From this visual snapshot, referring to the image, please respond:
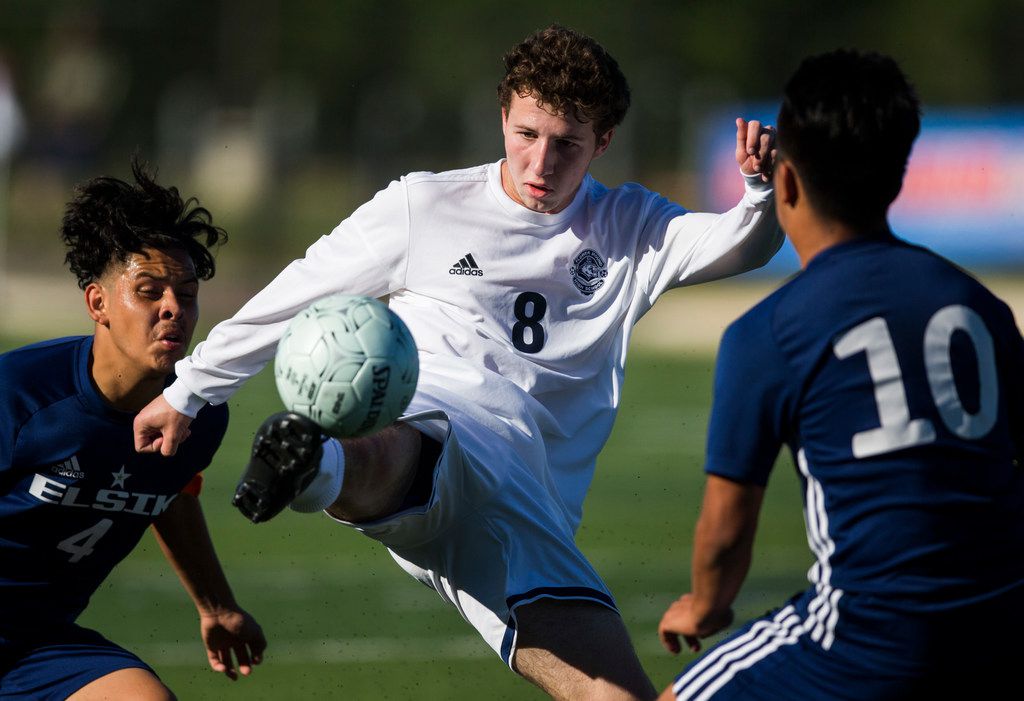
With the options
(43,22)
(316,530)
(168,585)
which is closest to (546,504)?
(168,585)

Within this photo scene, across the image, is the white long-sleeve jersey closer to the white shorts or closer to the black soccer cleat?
the white shorts

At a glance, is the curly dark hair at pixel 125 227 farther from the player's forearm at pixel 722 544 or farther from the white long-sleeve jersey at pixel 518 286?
the player's forearm at pixel 722 544

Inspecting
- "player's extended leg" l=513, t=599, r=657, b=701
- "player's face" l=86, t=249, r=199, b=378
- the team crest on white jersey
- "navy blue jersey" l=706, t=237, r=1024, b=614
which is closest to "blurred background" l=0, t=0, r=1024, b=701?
"player's face" l=86, t=249, r=199, b=378

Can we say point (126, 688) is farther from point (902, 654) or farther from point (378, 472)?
point (902, 654)

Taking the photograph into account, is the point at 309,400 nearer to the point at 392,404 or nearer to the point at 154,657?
the point at 392,404

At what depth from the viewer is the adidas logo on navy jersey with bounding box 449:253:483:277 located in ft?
15.5

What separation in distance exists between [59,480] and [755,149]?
7.56 ft

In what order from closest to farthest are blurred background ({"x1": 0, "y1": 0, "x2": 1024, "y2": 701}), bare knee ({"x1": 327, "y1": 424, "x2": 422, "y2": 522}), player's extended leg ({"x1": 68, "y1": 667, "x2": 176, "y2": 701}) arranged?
bare knee ({"x1": 327, "y1": 424, "x2": 422, "y2": 522})
player's extended leg ({"x1": 68, "y1": 667, "x2": 176, "y2": 701})
blurred background ({"x1": 0, "y1": 0, "x2": 1024, "y2": 701})

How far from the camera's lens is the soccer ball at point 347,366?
3.75m

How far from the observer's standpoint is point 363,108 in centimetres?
2914

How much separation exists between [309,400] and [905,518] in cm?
146

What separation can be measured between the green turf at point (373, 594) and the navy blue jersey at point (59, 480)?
201 cm

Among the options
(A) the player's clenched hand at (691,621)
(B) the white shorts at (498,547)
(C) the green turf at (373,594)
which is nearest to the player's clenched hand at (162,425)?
(B) the white shorts at (498,547)

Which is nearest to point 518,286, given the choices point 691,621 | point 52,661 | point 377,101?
point 691,621
